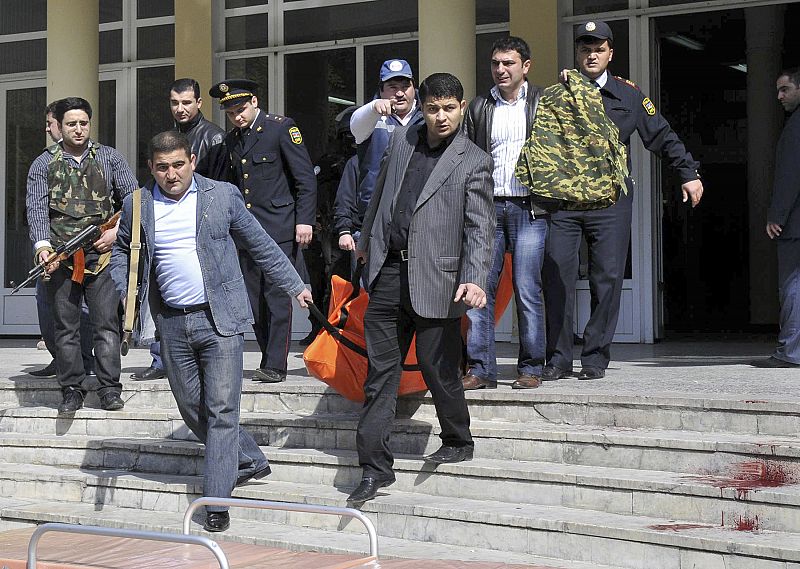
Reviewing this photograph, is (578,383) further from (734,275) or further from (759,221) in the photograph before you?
(734,275)

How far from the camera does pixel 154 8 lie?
13.1 meters

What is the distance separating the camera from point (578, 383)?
702 centimetres

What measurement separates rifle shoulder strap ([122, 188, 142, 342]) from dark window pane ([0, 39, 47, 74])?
841 cm

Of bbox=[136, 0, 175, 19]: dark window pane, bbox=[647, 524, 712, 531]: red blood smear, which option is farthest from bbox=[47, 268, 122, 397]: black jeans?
bbox=[136, 0, 175, 19]: dark window pane

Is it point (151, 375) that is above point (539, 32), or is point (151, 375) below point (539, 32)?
below

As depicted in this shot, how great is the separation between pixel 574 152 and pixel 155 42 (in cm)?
735

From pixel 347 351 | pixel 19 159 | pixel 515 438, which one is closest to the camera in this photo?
pixel 515 438

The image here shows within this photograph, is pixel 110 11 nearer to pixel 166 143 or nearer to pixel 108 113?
pixel 108 113

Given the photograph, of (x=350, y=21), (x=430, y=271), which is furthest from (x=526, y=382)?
(x=350, y=21)

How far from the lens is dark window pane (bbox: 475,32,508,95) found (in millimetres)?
11039

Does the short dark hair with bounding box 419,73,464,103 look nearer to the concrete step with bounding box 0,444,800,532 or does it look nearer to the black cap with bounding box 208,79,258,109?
the concrete step with bounding box 0,444,800,532

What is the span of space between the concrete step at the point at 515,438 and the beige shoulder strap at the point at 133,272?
1.25 metres

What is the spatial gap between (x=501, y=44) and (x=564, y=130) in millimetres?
619

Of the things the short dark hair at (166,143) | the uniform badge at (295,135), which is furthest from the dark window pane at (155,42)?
the short dark hair at (166,143)
